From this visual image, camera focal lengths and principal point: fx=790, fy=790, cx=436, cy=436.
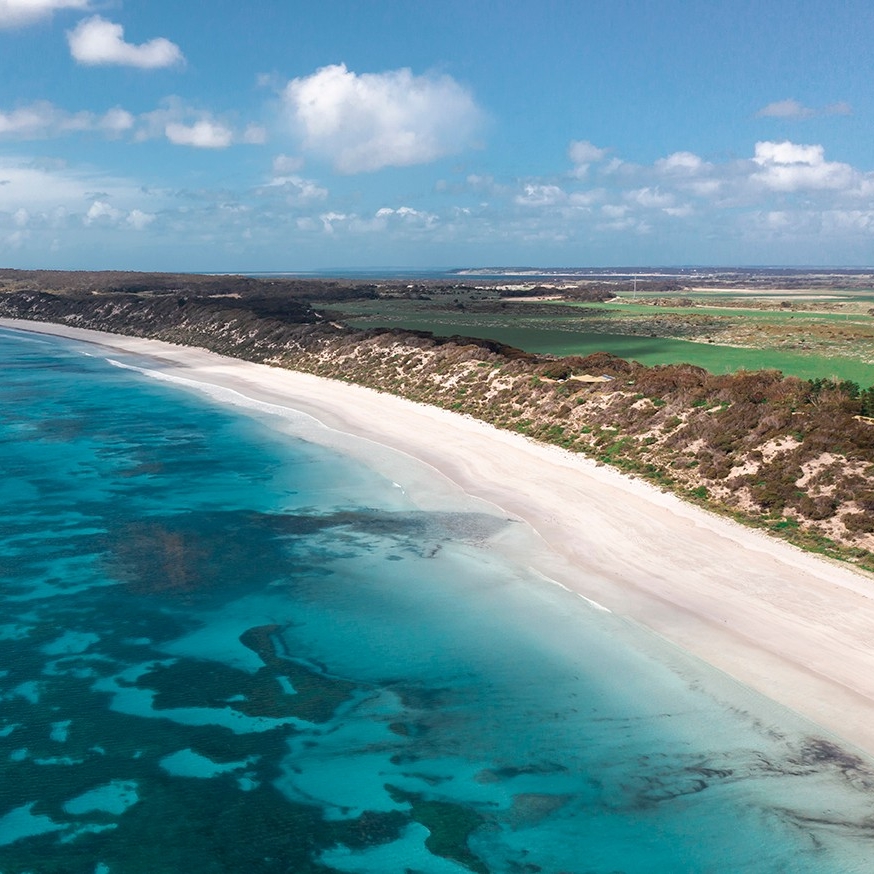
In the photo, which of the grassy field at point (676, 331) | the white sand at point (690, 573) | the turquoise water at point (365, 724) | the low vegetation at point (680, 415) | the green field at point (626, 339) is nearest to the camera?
the turquoise water at point (365, 724)

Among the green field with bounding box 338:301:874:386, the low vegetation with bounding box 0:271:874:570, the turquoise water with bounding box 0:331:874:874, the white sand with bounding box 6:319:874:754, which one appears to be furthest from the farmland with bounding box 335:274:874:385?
the turquoise water with bounding box 0:331:874:874

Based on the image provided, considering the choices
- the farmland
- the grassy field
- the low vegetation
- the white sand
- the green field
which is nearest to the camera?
the white sand

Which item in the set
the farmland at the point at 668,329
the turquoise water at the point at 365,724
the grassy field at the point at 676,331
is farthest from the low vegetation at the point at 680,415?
the farmland at the point at 668,329

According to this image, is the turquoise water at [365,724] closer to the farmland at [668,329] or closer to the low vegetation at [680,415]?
the low vegetation at [680,415]

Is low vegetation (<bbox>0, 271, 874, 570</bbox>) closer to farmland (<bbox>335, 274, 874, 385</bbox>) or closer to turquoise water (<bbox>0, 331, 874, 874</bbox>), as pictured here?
turquoise water (<bbox>0, 331, 874, 874</bbox>)

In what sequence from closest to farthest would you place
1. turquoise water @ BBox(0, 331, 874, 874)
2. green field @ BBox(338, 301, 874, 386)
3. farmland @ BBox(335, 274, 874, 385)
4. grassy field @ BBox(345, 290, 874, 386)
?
turquoise water @ BBox(0, 331, 874, 874) < green field @ BBox(338, 301, 874, 386) < grassy field @ BBox(345, 290, 874, 386) < farmland @ BBox(335, 274, 874, 385)

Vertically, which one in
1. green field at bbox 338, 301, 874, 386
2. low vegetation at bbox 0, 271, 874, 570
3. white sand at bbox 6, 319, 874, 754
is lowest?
white sand at bbox 6, 319, 874, 754

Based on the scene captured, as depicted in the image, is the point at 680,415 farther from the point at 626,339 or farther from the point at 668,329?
the point at 668,329
